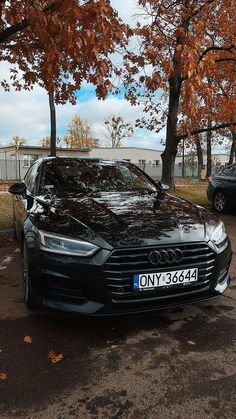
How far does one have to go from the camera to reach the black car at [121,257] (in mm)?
2910

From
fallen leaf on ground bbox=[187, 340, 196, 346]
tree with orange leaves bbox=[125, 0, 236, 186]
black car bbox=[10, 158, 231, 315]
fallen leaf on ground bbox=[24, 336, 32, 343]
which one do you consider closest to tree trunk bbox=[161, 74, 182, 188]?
tree with orange leaves bbox=[125, 0, 236, 186]

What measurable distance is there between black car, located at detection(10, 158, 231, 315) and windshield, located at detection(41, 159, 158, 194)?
0.68 metres

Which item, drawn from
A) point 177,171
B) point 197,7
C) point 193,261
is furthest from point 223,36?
point 177,171

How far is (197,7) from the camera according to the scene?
12211 mm

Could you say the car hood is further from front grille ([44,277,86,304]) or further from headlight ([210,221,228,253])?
front grille ([44,277,86,304])

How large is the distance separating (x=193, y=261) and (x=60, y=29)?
12.2 ft

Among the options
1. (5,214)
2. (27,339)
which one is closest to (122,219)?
(27,339)

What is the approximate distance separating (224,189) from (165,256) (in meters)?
7.83

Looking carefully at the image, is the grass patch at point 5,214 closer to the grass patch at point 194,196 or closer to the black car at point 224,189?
the black car at point 224,189

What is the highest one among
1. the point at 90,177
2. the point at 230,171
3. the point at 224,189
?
the point at 90,177

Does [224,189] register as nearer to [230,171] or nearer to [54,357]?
[230,171]

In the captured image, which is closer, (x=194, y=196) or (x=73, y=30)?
(x=73, y=30)

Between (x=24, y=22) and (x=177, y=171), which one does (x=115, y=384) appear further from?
(x=177, y=171)

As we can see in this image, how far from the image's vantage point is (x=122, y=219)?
3354 millimetres
